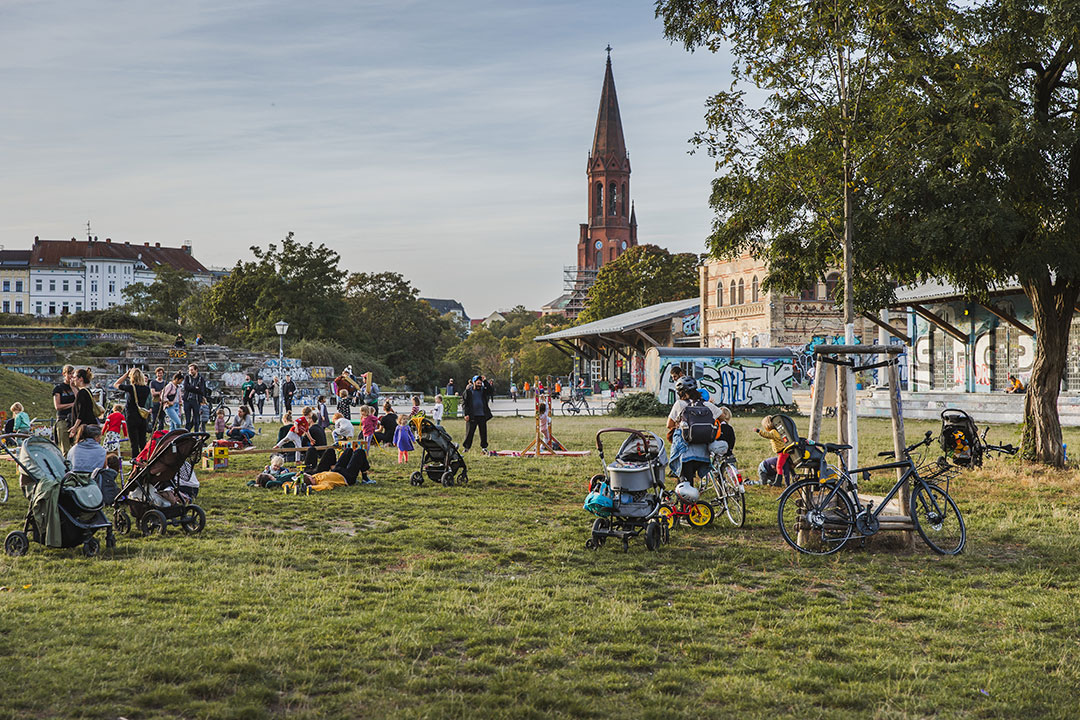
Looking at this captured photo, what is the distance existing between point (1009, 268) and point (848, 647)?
31.2 feet


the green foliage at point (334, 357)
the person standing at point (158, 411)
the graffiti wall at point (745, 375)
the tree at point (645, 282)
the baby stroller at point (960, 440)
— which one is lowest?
the baby stroller at point (960, 440)

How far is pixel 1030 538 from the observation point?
370 inches

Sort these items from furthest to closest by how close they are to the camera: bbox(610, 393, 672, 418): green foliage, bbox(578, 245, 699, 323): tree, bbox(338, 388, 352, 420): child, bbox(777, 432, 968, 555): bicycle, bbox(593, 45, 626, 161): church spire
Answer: bbox(593, 45, 626, 161): church spire < bbox(578, 245, 699, 323): tree < bbox(610, 393, 672, 418): green foliage < bbox(338, 388, 352, 420): child < bbox(777, 432, 968, 555): bicycle

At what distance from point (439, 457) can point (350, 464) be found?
1.28m

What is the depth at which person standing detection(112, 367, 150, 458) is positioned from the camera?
46.0ft

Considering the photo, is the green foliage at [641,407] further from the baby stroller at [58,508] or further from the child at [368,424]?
the baby stroller at [58,508]

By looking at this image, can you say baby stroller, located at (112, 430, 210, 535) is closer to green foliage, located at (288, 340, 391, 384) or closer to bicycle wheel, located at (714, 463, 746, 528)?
bicycle wheel, located at (714, 463, 746, 528)

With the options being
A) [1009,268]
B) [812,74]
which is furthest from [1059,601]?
[1009,268]

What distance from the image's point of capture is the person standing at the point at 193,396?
1836 cm

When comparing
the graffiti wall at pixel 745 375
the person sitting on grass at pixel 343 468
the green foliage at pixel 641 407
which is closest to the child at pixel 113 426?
the person sitting on grass at pixel 343 468

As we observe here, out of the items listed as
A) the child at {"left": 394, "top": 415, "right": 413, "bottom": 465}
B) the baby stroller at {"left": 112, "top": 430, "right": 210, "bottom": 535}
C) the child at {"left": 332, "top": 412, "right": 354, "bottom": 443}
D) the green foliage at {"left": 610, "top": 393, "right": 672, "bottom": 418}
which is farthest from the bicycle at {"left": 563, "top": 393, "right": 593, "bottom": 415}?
the baby stroller at {"left": 112, "top": 430, "right": 210, "bottom": 535}

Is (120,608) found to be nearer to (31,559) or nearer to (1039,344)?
(31,559)

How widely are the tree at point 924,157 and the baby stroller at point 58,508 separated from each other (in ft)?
25.5

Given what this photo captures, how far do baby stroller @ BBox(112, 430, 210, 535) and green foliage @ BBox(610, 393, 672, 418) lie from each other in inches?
1024
